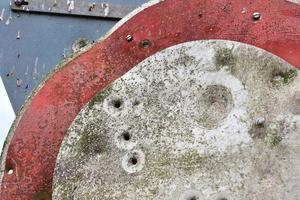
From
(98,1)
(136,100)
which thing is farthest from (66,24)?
(136,100)

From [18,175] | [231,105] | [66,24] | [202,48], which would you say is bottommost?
[18,175]

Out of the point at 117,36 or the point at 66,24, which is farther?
the point at 66,24

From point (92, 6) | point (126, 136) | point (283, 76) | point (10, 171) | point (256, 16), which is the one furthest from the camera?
point (92, 6)

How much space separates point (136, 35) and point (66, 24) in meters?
1.53

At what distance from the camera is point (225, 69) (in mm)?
4613

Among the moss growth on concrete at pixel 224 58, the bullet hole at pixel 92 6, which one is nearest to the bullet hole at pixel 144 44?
the moss growth on concrete at pixel 224 58

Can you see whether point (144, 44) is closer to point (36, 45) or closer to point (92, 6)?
point (92, 6)

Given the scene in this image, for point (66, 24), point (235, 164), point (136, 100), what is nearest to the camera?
point (235, 164)

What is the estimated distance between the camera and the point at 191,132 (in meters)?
4.54

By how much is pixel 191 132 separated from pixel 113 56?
0.73 metres

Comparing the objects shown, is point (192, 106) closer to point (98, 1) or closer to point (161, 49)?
point (161, 49)

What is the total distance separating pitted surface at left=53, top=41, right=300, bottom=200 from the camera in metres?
4.37

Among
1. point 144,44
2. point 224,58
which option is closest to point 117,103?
point 144,44

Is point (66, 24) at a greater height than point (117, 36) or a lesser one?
greater
